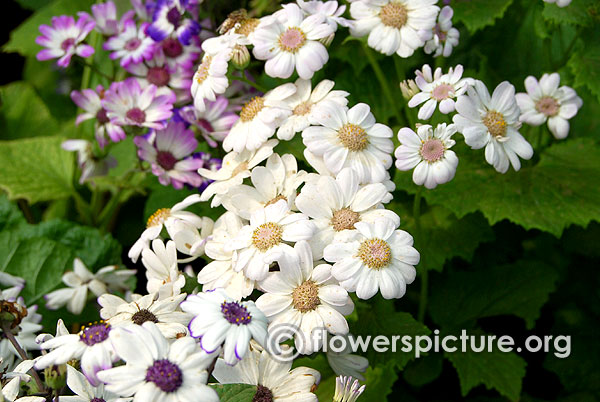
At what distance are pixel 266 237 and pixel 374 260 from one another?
171 mm

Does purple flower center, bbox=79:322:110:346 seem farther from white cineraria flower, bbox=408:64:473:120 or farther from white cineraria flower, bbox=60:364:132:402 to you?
white cineraria flower, bbox=408:64:473:120

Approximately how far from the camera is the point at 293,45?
124 centimetres

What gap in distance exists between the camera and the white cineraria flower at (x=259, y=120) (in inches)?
47.3

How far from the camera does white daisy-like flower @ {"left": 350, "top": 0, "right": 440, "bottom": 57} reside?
1247mm

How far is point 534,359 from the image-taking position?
1602 millimetres

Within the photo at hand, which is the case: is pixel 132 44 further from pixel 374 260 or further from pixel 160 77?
pixel 374 260

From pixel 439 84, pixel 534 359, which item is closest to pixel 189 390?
pixel 439 84

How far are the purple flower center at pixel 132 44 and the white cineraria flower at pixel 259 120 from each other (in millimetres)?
444

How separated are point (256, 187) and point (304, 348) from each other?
1.08ft

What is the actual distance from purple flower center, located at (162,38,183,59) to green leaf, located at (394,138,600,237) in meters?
0.63

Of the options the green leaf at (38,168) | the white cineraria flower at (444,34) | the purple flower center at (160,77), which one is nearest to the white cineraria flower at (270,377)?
the white cineraria flower at (444,34)

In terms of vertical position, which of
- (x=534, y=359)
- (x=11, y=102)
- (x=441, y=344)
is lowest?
(x=534, y=359)

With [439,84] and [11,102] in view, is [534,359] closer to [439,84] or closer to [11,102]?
[439,84]

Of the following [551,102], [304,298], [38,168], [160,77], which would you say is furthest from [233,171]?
[38,168]
